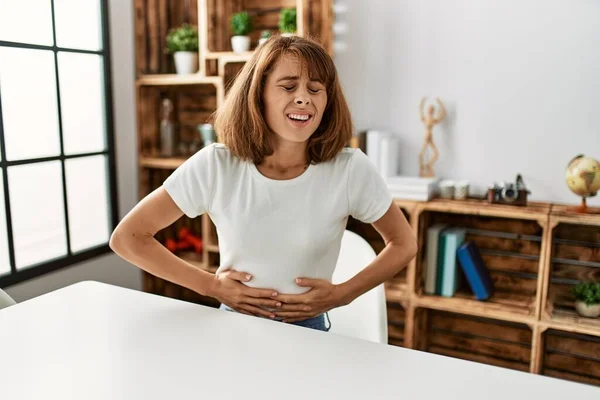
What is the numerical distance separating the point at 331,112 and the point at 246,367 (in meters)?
0.71

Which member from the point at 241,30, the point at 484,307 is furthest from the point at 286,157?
the point at 241,30

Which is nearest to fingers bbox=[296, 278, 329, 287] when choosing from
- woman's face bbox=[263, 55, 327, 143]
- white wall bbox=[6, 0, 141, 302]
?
woman's face bbox=[263, 55, 327, 143]

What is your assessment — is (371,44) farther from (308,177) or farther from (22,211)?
(22,211)

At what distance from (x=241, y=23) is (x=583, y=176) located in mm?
1583

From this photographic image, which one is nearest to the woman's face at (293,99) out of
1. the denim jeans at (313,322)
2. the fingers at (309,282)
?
the fingers at (309,282)

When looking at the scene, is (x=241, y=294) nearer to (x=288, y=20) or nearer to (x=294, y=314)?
(x=294, y=314)

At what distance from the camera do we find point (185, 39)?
108 inches

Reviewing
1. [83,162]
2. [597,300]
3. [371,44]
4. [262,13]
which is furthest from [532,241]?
[83,162]

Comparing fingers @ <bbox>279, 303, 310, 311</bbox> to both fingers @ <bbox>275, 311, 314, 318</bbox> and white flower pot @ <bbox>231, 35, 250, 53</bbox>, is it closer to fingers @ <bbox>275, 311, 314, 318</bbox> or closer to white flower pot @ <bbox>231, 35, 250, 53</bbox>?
fingers @ <bbox>275, 311, 314, 318</bbox>

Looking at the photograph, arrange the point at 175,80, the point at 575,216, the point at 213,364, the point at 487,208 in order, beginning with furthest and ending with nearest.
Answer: the point at 175,80 < the point at 487,208 < the point at 575,216 < the point at 213,364

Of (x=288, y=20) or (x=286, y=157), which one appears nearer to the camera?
(x=286, y=157)

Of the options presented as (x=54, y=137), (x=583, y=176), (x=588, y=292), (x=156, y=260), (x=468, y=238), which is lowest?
(x=588, y=292)

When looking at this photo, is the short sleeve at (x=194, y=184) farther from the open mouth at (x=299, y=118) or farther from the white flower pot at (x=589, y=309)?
the white flower pot at (x=589, y=309)

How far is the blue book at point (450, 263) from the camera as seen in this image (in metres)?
2.30
